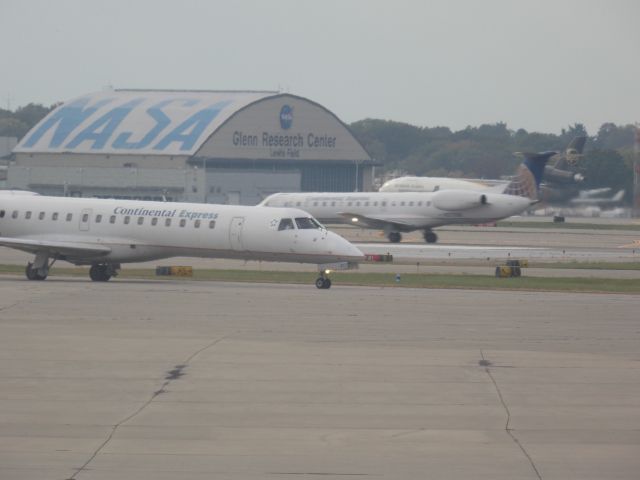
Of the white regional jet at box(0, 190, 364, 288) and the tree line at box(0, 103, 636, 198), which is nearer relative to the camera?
the white regional jet at box(0, 190, 364, 288)

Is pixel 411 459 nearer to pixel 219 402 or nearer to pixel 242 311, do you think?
pixel 219 402

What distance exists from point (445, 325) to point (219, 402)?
9650 millimetres

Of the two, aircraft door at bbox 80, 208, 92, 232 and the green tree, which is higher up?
the green tree

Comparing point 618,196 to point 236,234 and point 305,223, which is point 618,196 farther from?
point 236,234

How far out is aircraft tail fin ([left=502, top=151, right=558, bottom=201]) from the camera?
229 ft

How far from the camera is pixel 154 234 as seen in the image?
35250 millimetres

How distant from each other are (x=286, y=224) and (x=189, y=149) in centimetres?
7682

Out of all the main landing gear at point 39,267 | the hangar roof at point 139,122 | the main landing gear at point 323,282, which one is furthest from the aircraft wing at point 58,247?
the hangar roof at point 139,122

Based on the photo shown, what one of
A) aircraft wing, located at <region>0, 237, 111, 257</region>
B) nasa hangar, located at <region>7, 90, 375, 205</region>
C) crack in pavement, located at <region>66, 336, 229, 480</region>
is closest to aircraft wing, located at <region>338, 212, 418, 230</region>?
aircraft wing, located at <region>0, 237, 111, 257</region>

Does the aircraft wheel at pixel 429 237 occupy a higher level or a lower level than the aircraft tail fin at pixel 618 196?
lower

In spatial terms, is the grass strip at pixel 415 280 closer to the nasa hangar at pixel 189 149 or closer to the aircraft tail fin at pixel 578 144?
the aircraft tail fin at pixel 578 144

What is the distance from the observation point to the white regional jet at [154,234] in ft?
111

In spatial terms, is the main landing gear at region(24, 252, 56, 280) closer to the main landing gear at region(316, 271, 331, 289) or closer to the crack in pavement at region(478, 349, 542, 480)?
the main landing gear at region(316, 271, 331, 289)

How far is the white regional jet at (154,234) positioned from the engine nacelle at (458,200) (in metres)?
32.3
